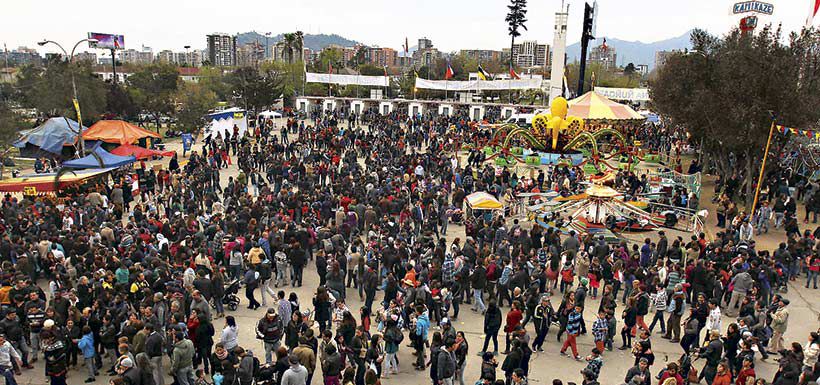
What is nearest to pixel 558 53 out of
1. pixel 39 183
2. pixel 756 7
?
pixel 756 7

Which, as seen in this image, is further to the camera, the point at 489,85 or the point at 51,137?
the point at 489,85

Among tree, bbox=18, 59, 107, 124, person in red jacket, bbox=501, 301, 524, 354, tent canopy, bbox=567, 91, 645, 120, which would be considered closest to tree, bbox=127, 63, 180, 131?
tree, bbox=18, 59, 107, 124

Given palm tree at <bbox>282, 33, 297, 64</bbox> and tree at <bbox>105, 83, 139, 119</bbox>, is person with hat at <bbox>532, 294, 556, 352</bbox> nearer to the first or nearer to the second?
tree at <bbox>105, 83, 139, 119</bbox>

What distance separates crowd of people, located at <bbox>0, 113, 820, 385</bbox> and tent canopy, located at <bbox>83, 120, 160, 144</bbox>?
10.9m

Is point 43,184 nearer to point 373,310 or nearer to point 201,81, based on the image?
point 373,310

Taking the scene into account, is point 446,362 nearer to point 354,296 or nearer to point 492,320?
point 492,320

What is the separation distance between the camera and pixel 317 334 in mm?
10812

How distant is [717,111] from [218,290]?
17.7m

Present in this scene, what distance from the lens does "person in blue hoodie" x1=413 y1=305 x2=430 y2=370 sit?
945cm

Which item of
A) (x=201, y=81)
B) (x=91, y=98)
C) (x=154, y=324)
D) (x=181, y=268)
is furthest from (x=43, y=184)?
(x=201, y=81)

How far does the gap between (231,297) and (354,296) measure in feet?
8.50

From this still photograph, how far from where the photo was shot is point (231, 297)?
39.0 ft

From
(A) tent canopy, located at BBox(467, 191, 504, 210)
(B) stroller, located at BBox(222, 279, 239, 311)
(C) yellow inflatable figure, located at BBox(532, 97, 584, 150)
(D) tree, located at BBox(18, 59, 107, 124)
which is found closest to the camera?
(B) stroller, located at BBox(222, 279, 239, 311)

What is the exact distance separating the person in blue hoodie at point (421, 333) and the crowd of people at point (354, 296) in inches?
1.0
